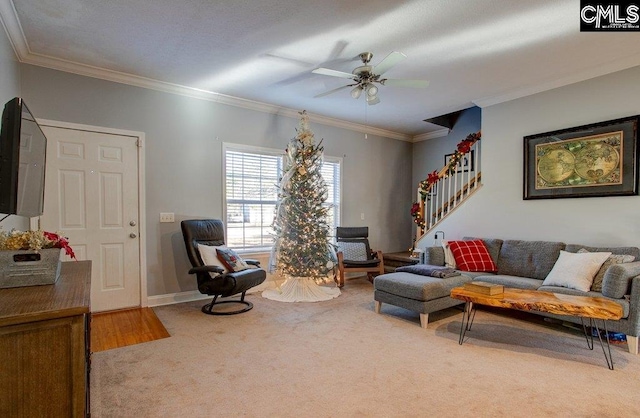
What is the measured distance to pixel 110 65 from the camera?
364 centimetres

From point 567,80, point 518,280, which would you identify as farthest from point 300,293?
point 567,80

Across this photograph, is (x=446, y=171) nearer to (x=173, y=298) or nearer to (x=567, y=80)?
(x=567, y=80)

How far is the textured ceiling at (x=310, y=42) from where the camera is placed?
2614mm

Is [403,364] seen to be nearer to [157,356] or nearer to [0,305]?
[157,356]

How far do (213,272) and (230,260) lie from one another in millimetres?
290

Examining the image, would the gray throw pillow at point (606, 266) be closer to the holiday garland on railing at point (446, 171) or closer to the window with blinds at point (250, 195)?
the holiday garland on railing at point (446, 171)

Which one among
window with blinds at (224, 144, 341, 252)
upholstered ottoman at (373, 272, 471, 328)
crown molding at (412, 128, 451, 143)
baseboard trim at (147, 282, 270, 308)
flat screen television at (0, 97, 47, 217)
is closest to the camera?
flat screen television at (0, 97, 47, 217)

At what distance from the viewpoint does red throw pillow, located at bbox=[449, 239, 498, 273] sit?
4.21m

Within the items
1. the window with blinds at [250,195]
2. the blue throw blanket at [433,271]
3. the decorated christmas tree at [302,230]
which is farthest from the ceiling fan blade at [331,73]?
the blue throw blanket at [433,271]

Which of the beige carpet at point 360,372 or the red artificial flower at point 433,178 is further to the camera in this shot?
the red artificial flower at point 433,178

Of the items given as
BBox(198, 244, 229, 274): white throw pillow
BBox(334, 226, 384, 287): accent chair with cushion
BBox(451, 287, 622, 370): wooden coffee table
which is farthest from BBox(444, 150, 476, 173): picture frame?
BBox(198, 244, 229, 274): white throw pillow

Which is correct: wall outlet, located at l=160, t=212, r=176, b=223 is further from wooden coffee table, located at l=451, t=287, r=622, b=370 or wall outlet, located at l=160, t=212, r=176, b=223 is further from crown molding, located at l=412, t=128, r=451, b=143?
crown molding, located at l=412, t=128, r=451, b=143

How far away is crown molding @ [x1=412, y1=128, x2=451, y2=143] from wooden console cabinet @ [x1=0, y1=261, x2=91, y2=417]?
642cm

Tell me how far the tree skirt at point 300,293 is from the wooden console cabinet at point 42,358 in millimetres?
3321
